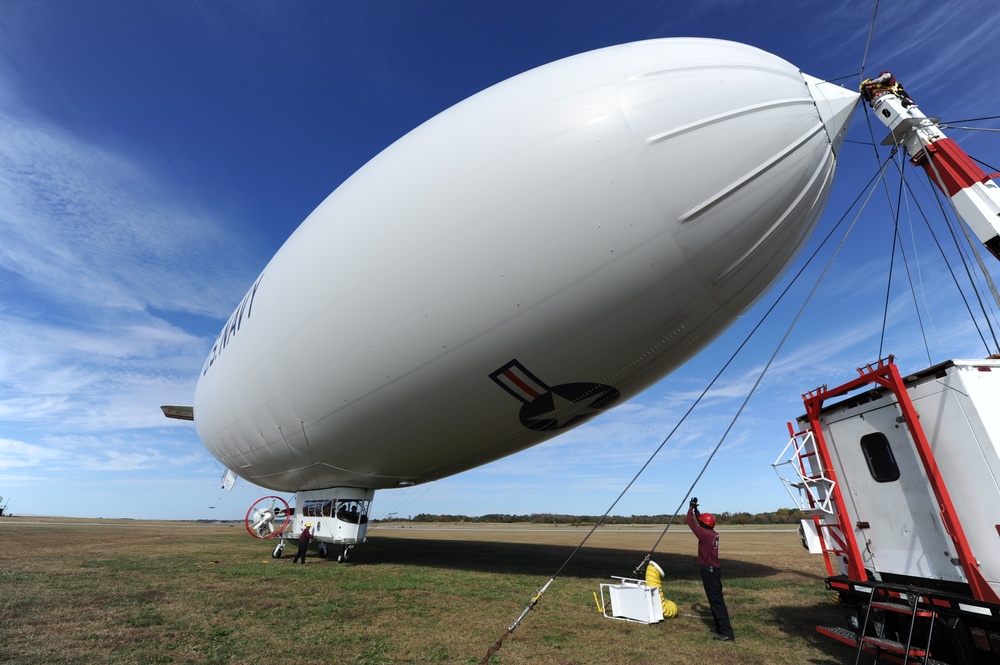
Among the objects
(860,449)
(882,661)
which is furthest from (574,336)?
(882,661)

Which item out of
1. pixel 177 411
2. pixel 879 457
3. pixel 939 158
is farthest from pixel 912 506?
pixel 177 411

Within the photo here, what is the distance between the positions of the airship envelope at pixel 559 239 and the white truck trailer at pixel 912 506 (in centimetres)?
236

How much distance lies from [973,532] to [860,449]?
1402 mm

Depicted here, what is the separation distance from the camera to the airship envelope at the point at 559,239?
6.36 m

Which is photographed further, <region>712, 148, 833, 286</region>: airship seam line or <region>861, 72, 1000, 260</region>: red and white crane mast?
<region>861, 72, 1000, 260</region>: red and white crane mast

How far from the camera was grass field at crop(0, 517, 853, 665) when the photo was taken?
18.2ft

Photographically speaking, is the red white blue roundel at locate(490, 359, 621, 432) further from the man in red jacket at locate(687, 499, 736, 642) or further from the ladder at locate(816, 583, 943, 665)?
the ladder at locate(816, 583, 943, 665)

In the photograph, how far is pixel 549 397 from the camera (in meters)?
8.33

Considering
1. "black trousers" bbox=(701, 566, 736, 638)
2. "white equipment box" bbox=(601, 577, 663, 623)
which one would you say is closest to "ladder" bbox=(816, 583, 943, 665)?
"black trousers" bbox=(701, 566, 736, 638)

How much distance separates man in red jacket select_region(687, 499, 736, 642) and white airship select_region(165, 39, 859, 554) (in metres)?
2.49

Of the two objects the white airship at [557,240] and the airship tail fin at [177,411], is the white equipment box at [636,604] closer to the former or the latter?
the white airship at [557,240]

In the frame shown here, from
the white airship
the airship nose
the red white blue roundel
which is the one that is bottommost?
the red white blue roundel

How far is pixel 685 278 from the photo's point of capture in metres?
6.71

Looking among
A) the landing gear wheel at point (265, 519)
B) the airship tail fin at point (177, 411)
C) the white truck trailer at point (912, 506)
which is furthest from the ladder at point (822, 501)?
the airship tail fin at point (177, 411)
